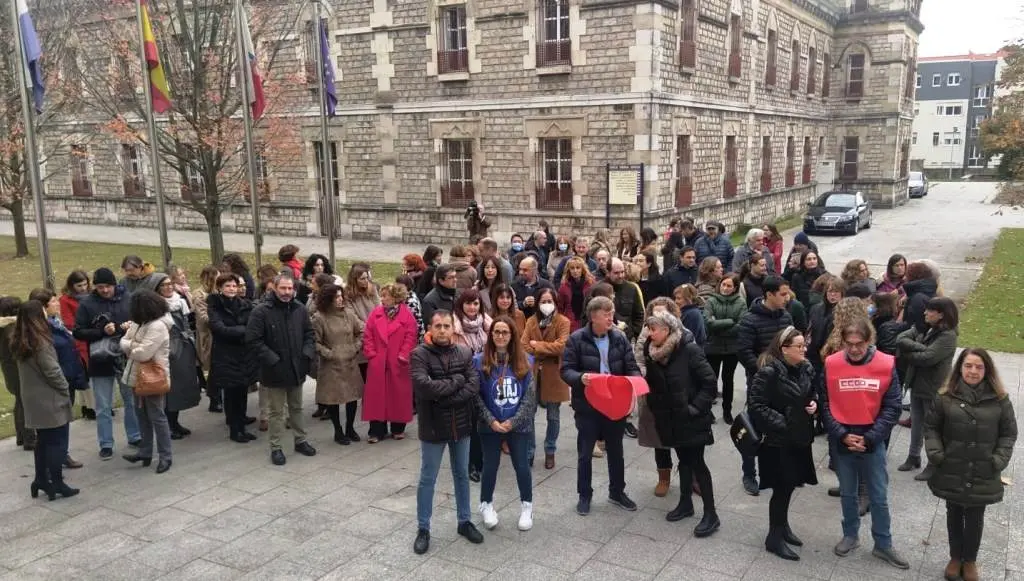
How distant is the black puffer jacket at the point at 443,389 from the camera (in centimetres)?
550

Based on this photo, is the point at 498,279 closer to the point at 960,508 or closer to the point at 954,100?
the point at 960,508

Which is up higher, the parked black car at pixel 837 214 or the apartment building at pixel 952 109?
the apartment building at pixel 952 109

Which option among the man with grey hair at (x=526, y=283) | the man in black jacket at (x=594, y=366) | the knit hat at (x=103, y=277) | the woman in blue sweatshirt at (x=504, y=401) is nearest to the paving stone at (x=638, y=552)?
the man in black jacket at (x=594, y=366)

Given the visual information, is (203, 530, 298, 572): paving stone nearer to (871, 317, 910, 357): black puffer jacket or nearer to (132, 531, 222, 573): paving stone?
(132, 531, 222, 573): paving stone

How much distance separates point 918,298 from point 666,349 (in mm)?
3355

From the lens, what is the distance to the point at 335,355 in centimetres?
779

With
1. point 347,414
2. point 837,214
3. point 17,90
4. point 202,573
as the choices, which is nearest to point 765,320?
point 347,414

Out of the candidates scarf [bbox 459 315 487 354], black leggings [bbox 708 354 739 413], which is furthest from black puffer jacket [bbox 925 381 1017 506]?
scarf [bbox 459 315 487 354]

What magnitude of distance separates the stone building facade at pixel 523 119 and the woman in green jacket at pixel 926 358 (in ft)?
45.2

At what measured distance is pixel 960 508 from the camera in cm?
504

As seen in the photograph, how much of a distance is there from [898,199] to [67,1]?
3715 centimetres

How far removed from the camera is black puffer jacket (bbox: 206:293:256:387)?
7.84m

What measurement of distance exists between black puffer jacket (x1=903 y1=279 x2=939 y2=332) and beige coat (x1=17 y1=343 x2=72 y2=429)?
7752 mm

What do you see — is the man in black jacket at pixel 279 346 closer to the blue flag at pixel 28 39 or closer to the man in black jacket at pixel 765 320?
the man in black jacket at pixel 765 320
